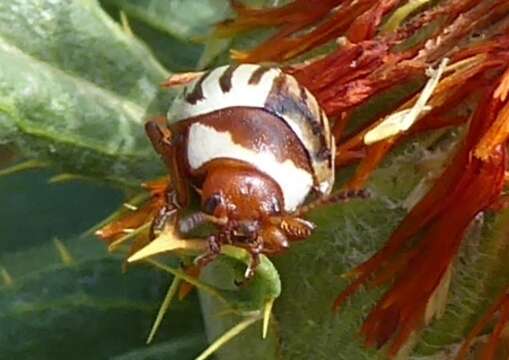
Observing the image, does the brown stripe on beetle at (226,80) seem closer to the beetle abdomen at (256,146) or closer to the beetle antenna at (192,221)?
the beetle abdomen at (256,146)

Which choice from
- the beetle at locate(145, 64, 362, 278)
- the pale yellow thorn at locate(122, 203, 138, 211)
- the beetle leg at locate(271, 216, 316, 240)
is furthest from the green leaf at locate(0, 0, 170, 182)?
the beetle leg at locate(271, 216, 316, 240)

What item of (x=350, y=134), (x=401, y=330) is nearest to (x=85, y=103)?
(x=350, y=134)

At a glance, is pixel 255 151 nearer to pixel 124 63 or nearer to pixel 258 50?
pixel 258 50

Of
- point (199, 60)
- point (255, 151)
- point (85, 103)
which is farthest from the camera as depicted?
point (199, 60)

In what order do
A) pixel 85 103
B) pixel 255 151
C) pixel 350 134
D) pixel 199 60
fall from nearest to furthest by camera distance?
pixel 255 151
pixel 350 134
pixel 85 103
pixel 199 60

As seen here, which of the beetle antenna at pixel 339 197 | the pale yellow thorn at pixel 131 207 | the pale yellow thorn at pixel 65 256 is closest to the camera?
the beetle antenna at pixel 339 197

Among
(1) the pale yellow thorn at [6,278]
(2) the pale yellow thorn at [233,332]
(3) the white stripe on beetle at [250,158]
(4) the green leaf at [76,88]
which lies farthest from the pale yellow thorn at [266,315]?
(1) the pale yellow thorn at [6,278]

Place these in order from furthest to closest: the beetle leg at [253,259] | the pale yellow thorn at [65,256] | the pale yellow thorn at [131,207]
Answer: the pale yellow thorn at [65,256] < the pale yellow thorn at [131,207] < the beetle leg at [253,259]

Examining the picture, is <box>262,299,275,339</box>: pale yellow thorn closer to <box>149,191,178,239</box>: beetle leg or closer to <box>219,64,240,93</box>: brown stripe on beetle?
<box>149,191,178,239</box>: beetle leg
